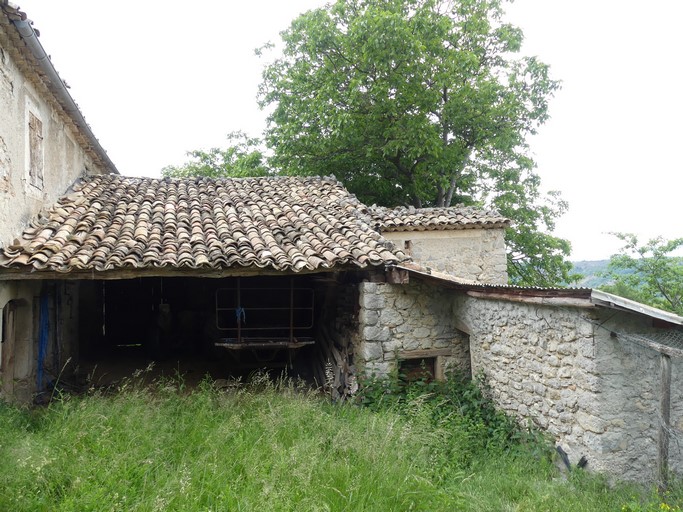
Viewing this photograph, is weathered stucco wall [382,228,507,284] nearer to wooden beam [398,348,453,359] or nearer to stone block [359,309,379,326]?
wooden beam [398,348,453,359]

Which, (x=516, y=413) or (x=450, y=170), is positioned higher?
(x=450, y=170)

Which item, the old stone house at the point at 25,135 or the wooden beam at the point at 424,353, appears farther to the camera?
the wooden beam at the point at 424,353

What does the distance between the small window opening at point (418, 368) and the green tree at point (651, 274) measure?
12.9 metres

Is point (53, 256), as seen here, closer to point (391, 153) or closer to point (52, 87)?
point (52, 87)

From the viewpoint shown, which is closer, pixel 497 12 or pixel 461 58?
pixel 461 58

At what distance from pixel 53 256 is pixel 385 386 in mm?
4508

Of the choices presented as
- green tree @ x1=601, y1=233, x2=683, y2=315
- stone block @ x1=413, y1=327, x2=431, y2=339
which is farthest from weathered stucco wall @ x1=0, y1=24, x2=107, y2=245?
green tree @ x1=601, y1=233, x2=683, y2=315

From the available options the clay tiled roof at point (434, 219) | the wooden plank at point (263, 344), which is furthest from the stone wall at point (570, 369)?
the clay tiled roof at point (434, 219)

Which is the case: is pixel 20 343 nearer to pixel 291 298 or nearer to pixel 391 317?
pixel 291 298

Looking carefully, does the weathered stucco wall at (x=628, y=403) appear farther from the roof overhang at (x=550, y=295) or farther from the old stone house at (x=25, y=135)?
the old stone house at (x=25, y=135)

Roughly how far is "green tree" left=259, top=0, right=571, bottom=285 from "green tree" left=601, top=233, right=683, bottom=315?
10.4 ft

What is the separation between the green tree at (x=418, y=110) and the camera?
50.2 ft

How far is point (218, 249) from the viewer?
6320 mm

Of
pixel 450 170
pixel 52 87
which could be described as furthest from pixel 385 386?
pixel 450 170
